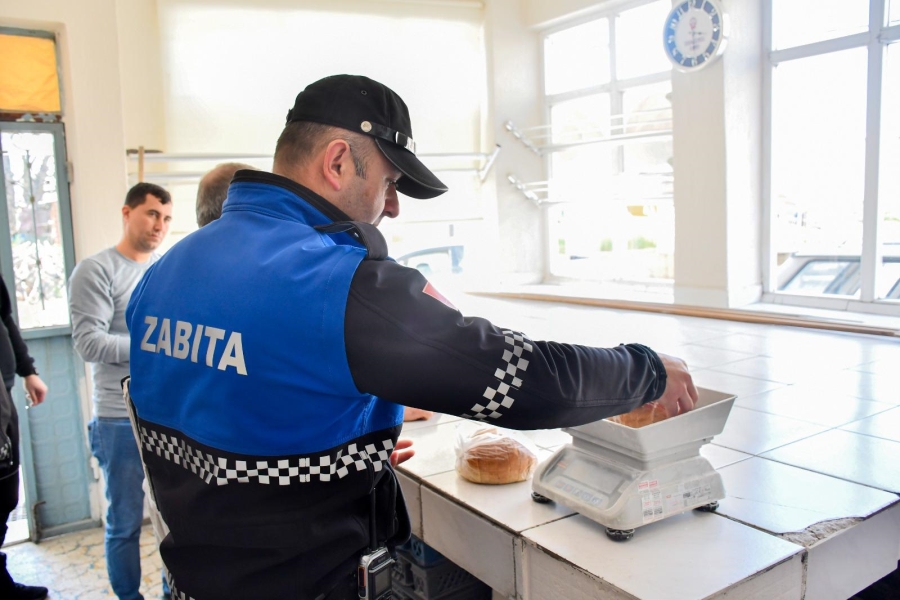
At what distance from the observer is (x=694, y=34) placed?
3883 millimetres

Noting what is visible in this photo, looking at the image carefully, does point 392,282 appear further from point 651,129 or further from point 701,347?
point 651,129

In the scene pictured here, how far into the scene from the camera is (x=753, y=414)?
193 cm

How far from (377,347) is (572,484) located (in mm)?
645

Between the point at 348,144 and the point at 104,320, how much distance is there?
1.67 meters

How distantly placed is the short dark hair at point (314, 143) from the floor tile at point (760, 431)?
1187 mm

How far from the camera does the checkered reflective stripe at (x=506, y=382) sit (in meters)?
0.89

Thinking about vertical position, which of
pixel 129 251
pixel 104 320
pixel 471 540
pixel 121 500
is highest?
pixel 129 251

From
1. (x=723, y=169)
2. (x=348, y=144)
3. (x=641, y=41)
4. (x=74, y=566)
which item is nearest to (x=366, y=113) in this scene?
(x=348, y=144)

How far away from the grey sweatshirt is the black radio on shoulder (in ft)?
5.21

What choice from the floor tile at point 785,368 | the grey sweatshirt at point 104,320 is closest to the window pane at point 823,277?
the floor tile at point 785,368

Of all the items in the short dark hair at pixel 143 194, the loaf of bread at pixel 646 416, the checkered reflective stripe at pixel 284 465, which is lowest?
the loaf of bread at pixel 646 416

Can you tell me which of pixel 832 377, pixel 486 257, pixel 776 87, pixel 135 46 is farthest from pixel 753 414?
pixel 135 46

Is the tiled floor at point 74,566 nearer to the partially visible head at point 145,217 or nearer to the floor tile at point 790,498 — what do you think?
the partially visible head at point 145,217

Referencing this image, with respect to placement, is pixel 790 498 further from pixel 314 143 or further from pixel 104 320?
pixel 104 320
